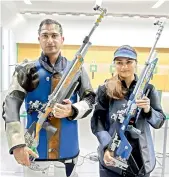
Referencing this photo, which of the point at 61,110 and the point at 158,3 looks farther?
the point at 158,3

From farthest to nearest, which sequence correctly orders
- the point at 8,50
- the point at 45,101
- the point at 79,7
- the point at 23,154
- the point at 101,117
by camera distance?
the point at 8,50 < the point at 79,7 < the point at 101,117 < the point at 45,101 < the point at 23,154

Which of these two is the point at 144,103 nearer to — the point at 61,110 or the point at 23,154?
the point at 61,110

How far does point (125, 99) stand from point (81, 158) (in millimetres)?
1895

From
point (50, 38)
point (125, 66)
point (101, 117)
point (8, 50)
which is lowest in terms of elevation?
point (101, 117)

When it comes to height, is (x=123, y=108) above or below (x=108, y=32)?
below

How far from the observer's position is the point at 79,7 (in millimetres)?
4711

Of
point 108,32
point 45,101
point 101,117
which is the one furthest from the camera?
point 108,32

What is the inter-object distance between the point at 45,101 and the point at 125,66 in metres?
0.42

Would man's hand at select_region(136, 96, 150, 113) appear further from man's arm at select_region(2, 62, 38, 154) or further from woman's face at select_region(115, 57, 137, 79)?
man's arm at select_region(2, 62, 38, 154)

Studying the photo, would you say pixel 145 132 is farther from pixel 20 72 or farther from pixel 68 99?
pixel 20 72

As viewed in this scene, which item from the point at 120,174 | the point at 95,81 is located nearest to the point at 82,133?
the point at 95,81

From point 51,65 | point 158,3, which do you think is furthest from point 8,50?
point 51,65

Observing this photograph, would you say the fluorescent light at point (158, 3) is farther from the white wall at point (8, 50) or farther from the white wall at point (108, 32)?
the white wall at point (8, 50)

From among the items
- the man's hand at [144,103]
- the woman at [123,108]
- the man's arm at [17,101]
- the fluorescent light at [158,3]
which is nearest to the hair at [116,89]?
the woman at [123,108]
